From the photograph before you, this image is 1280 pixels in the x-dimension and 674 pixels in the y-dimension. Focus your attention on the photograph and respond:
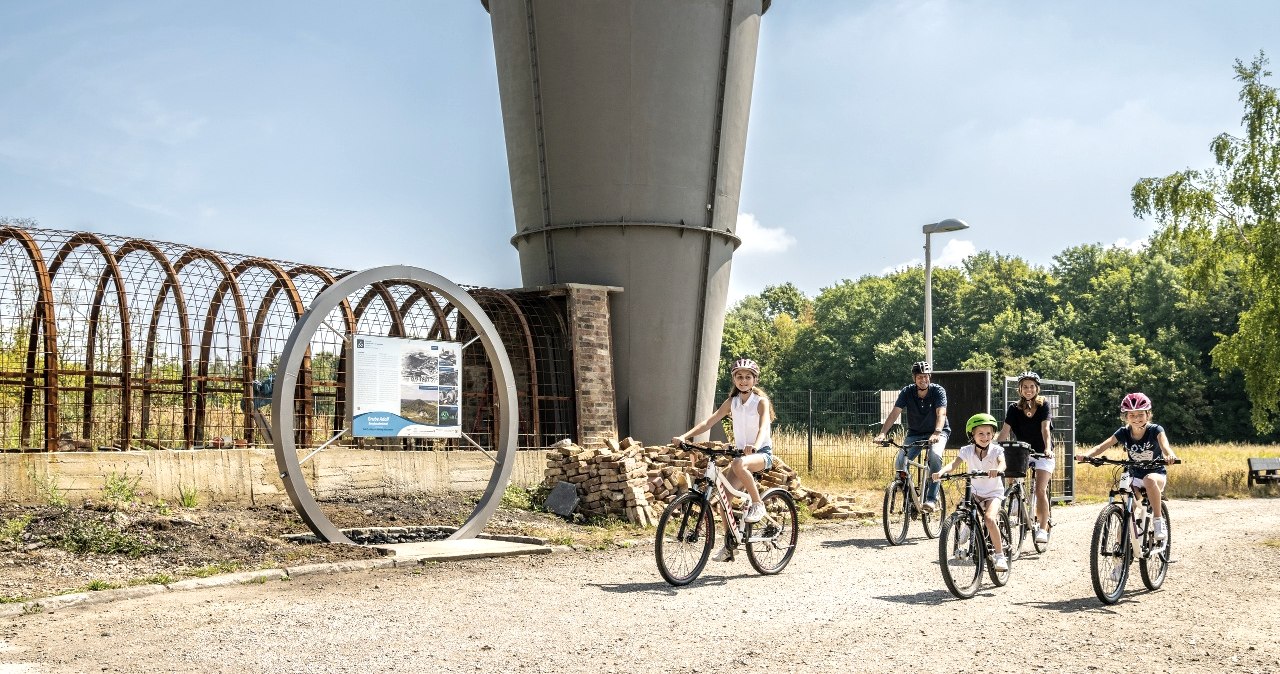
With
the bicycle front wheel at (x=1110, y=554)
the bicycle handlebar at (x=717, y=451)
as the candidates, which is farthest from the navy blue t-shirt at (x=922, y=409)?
the bicycle front wheel at (x=1110, y=554)

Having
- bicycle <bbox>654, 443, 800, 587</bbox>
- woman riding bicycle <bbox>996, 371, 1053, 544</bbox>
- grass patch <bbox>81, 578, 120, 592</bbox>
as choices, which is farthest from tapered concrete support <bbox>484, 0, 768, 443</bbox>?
grass patch <bbox>81, 578, 120, 592</bbox>

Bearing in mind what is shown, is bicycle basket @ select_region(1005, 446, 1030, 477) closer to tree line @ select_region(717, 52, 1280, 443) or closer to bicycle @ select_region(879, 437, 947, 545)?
bicycle @ select_region(879, 437, 947, 545)

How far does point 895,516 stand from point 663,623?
5424mm

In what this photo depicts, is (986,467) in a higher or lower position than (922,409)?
lower

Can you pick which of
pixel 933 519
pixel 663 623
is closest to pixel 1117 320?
pixel 933 519

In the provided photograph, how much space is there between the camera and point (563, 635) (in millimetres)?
6887

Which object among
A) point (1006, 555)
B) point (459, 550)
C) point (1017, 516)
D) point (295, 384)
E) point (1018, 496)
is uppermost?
point (295, 384)

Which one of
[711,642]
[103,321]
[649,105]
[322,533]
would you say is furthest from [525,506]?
Answer: [711,642]

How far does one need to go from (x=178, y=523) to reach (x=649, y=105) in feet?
31.1

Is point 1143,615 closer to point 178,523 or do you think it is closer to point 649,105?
point 178,523

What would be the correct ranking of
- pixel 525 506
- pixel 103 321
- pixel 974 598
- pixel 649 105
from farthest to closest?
pixel 649 105
pixel 525 506
pixel 103 321
pixel 974 598

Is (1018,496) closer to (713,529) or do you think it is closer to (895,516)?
(895,516)

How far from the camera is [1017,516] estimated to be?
10625 millimetres

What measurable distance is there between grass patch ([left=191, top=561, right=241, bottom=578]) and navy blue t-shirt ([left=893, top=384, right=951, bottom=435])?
6.68m
